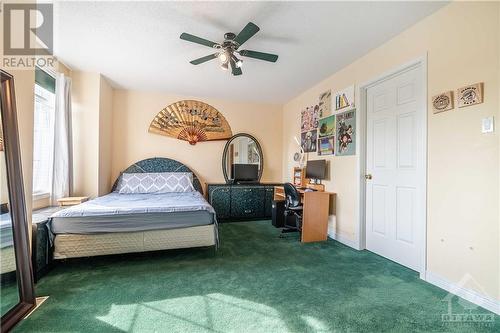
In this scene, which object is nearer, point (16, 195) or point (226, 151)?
point (16, 195)

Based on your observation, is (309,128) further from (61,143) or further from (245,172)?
(61,143)

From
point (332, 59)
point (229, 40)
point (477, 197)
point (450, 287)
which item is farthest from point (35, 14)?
point (450, 287)

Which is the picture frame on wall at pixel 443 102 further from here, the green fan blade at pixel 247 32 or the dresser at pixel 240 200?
the dresser at pixel 240 200

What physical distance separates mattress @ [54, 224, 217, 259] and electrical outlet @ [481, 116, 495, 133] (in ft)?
8.63

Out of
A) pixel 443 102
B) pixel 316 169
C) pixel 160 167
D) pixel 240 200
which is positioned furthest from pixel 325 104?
pixel 160 167

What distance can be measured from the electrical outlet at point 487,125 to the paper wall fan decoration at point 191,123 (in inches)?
155

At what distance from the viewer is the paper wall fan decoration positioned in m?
4.62

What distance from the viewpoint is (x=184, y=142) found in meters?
4.77

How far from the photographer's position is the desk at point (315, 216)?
11.0 ft

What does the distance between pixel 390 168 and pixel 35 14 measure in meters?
3.96

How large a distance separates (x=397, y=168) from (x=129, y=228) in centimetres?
304

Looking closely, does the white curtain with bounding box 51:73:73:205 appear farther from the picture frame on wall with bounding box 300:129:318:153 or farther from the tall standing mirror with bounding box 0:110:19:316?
the picture frame on wall with bounding box 300:129:318:153

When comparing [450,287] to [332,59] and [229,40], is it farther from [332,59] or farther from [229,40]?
[229,40]

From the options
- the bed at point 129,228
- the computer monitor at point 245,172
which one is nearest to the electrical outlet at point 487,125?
the bed at point 129,228
